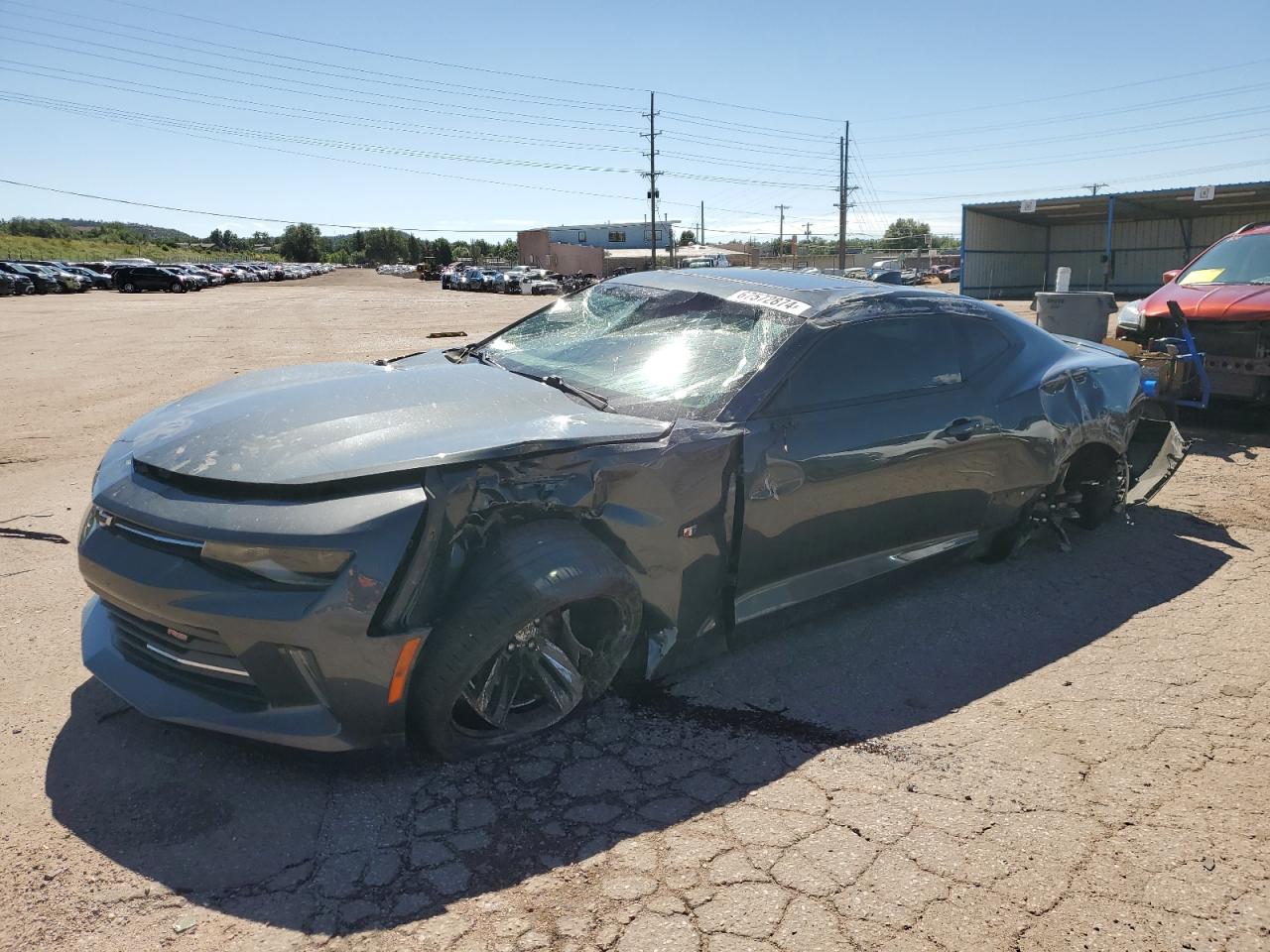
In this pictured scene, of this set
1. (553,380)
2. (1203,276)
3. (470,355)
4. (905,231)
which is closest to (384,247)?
(905,231)

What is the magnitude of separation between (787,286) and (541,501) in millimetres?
1821

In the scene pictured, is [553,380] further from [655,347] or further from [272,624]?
[272,624]

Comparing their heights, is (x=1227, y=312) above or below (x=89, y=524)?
above

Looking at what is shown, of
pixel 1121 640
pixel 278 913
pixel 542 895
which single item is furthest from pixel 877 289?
pixel 278 913

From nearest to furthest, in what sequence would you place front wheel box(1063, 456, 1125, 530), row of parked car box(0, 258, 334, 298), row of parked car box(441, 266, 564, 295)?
front wheel box(1063, 456, 1125, 530) < row of parked car box(0, 258, 334, 298) < row of parked car box(441, 266, 564, 295)

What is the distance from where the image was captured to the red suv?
23.3ft

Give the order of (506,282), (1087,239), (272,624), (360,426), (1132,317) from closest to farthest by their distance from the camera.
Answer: (272,624), (360,426), (1132,317), (1087,239), (506,282)

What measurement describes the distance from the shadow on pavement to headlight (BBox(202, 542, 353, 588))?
601 mm

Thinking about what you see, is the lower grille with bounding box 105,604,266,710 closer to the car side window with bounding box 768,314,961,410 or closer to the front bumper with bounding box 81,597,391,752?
the front bumper with bounding box 81,597,391,752

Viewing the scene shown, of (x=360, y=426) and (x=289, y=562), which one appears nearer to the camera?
(x=289, y=562)

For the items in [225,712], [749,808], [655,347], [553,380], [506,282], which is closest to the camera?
[225,712]

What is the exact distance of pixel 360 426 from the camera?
2.80 metres

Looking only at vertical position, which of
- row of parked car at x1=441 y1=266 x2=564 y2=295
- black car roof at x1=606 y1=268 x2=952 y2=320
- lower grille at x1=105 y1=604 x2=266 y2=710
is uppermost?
row of parked car at x1=441 y1=266 x2=564 y2=295

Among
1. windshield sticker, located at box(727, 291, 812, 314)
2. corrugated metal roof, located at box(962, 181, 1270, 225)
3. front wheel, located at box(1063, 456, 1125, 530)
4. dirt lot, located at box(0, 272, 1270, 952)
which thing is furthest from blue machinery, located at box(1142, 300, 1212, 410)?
corrugated metal roof, located at box(962, 181, 1270, 225)
